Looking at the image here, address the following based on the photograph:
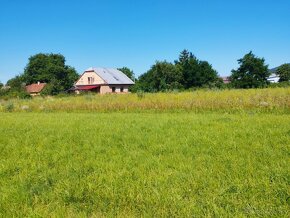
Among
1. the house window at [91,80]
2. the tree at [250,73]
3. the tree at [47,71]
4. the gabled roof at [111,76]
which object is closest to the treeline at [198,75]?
the tree at [250,73]

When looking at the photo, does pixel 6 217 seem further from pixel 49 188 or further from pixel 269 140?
pixel 269 140

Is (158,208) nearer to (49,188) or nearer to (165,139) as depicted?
(49,188)

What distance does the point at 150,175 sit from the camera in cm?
491

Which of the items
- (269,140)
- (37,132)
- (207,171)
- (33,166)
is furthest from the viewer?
(37,132)

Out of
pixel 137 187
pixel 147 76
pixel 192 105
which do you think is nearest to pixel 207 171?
pixel 137 187

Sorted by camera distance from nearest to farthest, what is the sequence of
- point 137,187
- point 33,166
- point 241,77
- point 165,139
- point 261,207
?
point 261,207 < point 137,187 < point 33,166 < point 165,139 < point 241,77

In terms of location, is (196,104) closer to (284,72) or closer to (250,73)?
(250,73)

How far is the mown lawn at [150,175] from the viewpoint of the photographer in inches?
151

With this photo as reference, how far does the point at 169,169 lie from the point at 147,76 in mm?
54655

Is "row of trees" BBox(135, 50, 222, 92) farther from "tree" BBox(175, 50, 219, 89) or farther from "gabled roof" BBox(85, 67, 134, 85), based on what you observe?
"gabled roof" BBox(85, 67, 134, 85)

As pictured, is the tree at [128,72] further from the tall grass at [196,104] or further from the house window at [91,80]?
the tall grass at [196,104]

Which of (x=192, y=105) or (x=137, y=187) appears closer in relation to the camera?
(x=137, y=187)

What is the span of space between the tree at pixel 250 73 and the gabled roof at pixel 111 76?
21.2m

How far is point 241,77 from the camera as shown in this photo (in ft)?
192
